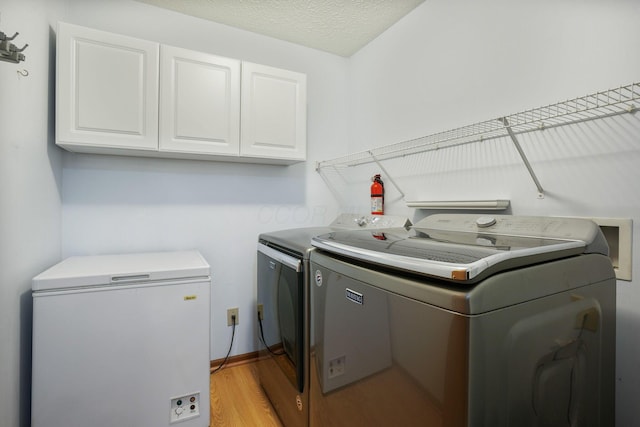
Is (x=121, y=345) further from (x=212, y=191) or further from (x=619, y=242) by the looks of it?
(x=619, y=242)

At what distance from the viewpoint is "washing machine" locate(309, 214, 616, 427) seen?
68 centimetres

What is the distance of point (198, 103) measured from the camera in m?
1.83

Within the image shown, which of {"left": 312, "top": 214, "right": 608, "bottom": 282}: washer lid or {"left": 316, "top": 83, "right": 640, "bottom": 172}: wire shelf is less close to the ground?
{"left": 316, "top": 83, "right": 640, "bottom": 172}: wire shelf

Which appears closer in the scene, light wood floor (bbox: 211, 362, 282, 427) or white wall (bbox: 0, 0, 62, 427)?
white wall (bbox: 0, 0, 62, 427)

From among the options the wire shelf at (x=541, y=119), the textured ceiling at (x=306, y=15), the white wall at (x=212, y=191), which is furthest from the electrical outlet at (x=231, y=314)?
the textured ceiling at (x=306, y=15)

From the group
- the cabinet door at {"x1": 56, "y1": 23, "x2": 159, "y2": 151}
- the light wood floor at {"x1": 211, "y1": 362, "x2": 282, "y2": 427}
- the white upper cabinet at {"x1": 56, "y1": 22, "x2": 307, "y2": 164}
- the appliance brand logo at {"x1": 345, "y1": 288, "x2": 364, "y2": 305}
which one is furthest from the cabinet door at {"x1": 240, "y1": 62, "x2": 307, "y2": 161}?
the light wood floor at {"x1": 211, "y1": 362, "x2": 282, "y2": 427}

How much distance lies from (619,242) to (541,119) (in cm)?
51

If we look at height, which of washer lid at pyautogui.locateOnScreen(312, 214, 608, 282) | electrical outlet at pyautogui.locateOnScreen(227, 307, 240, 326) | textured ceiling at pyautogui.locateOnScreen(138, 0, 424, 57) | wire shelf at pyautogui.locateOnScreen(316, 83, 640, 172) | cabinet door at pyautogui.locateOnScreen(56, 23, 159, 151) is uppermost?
textured ceiling at pyautogui.locateOnScreen(138, 0, 424, 57)

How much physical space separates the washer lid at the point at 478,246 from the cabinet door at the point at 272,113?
3.15ft

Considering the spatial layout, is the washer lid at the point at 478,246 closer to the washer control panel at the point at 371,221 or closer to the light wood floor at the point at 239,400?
the washer control panel at the point at 371,221

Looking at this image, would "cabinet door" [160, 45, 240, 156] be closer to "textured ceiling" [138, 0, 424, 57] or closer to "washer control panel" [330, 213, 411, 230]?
"textured ceiling" [138, 0, 424, 57]

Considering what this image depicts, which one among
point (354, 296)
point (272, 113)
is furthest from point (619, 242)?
point (272, 113)

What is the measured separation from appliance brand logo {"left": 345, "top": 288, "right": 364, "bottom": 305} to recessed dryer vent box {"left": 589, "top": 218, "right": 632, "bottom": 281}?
922 mm

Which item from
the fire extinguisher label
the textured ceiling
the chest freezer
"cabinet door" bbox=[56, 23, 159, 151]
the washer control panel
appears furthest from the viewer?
the fire extinguisher label
